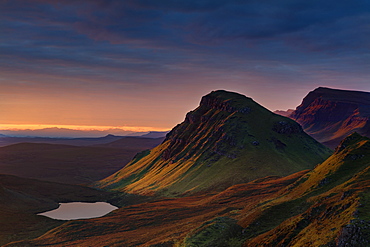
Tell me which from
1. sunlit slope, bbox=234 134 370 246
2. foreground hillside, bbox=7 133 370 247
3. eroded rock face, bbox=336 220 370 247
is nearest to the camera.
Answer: eroded rock face, bbox=336 220 370 247

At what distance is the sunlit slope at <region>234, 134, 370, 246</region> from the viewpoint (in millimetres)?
55125

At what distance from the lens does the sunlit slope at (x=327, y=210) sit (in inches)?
2170

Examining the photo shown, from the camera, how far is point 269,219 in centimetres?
8081

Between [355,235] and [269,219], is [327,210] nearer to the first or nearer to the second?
[355,235]

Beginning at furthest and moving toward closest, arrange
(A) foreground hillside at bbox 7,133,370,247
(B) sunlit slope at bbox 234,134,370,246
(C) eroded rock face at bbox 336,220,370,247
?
1. (A) foreground hillside at bbox 7,133,370,247
2. (B) sunlit slope at bbox 234,134,370,246
3. (C) eroded rock face at bbox 336,220,370,247

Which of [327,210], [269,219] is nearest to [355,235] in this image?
[327,210]

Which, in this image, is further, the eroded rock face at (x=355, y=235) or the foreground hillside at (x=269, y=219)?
the foreground hillside at (x=269, y=219)

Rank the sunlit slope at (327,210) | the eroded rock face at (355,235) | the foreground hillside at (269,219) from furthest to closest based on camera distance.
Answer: the foreground hillside at (269,219)
the sunlit slope at (327,210)
the eroded rock face at (355,235)

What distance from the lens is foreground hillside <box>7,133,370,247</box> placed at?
195 ft

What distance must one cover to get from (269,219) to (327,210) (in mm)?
18680

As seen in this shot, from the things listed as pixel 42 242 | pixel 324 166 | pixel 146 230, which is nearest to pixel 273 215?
pixel 324 166

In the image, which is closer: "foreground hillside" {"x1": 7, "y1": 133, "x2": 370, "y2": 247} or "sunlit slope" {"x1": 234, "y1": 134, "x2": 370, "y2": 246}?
"sunlit slope" {"x1": 234, "y1": 134, "x2": 370, "y2": 246}

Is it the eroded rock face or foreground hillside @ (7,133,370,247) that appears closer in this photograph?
the eroded rock face

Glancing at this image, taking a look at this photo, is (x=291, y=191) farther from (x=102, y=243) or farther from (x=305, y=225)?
(x=102, y=243)
